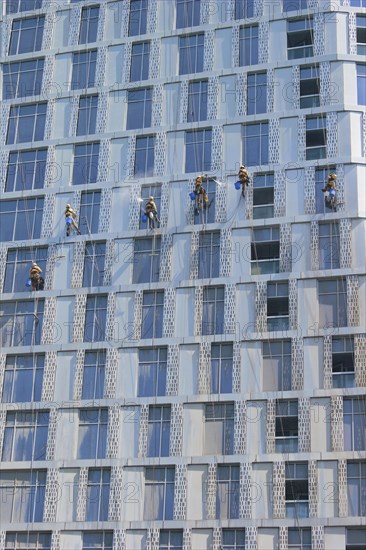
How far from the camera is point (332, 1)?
188ft

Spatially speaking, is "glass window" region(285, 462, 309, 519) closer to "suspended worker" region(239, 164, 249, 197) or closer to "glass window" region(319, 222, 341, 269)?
"glass window" region(319, 222, 341, 269)

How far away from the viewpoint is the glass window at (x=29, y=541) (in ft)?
162

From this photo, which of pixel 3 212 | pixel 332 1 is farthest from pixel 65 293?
pixel 332 1

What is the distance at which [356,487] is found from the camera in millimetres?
47531

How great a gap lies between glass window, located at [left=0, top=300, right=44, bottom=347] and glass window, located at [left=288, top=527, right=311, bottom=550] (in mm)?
14275

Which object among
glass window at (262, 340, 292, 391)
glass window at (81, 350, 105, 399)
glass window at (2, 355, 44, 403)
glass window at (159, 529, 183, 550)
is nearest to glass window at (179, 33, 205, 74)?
glass window at (262, 340, 292, 391)

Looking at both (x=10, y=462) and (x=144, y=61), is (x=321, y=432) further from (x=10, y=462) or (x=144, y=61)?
(x=144, y=61)

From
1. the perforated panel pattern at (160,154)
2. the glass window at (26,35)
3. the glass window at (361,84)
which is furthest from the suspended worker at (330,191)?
the glass window at (26,35)

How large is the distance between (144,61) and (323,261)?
14.5 m

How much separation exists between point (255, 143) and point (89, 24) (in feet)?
38.3

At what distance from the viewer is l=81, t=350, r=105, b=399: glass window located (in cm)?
5147

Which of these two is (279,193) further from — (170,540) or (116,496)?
(170,540)

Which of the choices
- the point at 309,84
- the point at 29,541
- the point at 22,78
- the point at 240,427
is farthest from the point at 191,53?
the point at 29,541

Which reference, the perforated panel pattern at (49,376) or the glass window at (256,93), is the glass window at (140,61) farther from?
the perforated panel pattern at (49,376)
